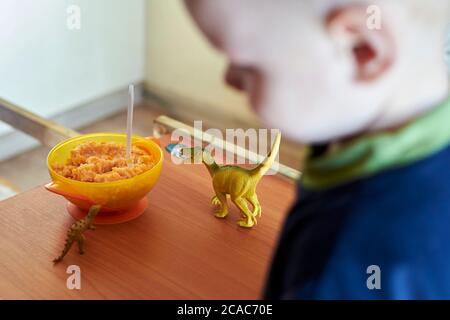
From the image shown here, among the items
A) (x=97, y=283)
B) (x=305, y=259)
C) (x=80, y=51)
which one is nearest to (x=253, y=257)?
(x=97, y=283)

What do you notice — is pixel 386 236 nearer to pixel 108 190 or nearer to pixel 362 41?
pixel 362 41

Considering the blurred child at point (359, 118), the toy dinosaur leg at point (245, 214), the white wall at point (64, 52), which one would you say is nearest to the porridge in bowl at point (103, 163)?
the toy dinosaur leg at point (245, 214)

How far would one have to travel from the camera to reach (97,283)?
2.12 feet

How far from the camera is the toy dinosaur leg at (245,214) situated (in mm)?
729

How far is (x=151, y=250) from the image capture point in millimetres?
697

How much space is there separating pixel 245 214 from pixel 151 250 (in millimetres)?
122

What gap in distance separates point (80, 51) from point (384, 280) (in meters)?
1.69

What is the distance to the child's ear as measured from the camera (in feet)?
1.10

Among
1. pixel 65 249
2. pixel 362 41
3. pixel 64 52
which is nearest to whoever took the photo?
pixel 362 41

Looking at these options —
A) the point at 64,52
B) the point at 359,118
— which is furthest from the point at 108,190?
the point at 64,52

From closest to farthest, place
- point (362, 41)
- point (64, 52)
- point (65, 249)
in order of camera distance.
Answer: point (362, 41) → point (65, 249) → point (64, 52)

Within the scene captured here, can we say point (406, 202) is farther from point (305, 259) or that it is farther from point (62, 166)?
point (62, 166)

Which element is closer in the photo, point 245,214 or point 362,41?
point 362,41

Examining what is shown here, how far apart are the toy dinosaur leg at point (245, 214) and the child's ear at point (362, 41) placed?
39 cm
